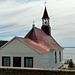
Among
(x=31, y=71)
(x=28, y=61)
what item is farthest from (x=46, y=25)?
(x=31, y=71)

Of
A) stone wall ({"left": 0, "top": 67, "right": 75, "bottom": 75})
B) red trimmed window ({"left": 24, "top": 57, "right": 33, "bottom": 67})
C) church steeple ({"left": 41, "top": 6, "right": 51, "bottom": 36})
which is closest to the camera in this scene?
stone wall ({"left": 0, "top": 67, "right": 75, "bottom": 75})

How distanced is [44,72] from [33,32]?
15404 millimetres

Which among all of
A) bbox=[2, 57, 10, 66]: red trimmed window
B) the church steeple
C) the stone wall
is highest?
the church steeple

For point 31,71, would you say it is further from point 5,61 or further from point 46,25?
point 46,25

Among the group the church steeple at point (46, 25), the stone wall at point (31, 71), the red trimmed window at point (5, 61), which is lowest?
the red trimmed window at point (5, 61)

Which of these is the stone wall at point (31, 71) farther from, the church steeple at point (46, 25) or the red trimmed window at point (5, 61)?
the church steeple at point (46, 25)

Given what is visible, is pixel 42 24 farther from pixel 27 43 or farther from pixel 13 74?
pixel 13 74

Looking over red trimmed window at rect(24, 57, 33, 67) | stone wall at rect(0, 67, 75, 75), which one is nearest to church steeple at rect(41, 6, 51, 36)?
red trimmed window at rect(24, 57, 33, 67)

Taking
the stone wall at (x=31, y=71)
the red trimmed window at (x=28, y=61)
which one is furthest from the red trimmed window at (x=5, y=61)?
the stone wall at (x=31, y=71)

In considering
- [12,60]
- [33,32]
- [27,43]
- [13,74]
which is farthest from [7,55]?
[13,74]

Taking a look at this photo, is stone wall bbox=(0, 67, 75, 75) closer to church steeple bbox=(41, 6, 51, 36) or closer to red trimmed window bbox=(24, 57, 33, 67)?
red trimmed window bbox=(24, 57, 33, 67)

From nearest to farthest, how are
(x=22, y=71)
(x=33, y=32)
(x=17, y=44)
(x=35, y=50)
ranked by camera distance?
(x=22, y=71) → (x=35, y=50) → (x=17, y=44) → (x=33, y=32)

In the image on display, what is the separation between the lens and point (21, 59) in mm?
17703

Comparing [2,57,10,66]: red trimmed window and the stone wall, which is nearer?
the stone wall
